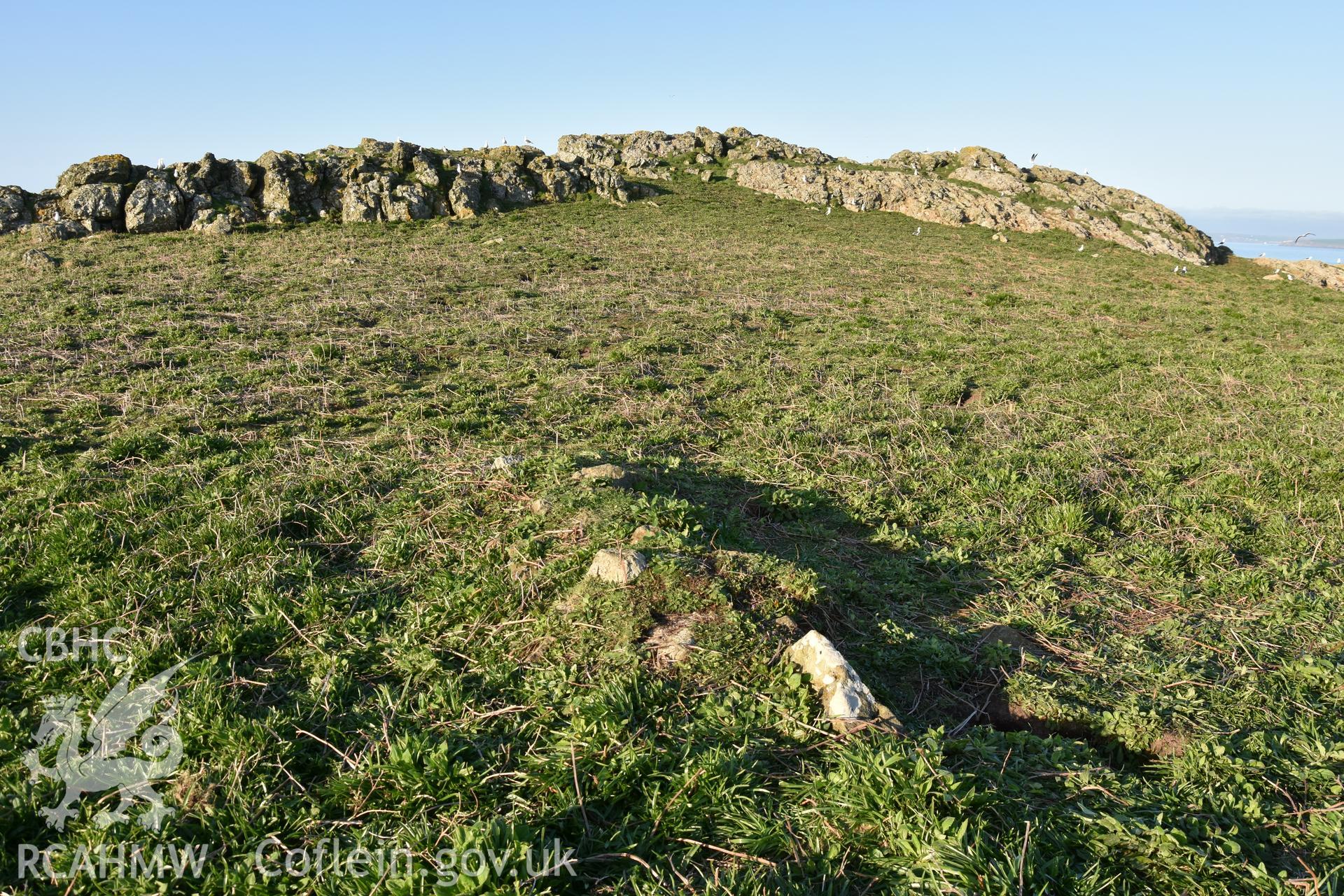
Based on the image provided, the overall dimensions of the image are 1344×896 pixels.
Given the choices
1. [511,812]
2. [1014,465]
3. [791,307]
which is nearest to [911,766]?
[511,812]

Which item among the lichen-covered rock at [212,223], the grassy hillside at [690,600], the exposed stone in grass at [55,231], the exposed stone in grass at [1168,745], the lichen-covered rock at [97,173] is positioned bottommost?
the exposed stone in grass at [1168,745]

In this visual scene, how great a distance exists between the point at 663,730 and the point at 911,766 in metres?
1.27

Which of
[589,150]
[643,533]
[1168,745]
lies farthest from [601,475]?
[589,150]

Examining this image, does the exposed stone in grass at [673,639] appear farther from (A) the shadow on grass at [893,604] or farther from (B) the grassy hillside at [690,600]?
(A) the shadow on grass at [893,604]

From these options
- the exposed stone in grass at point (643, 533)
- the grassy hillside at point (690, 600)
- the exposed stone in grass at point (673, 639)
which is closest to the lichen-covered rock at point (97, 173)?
the grassy hillside at point (690, 600)

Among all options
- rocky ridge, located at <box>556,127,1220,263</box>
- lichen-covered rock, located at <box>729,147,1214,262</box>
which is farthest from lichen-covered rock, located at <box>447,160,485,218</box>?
lichen-covered rock, located at <box>729,147,1214,262</box>

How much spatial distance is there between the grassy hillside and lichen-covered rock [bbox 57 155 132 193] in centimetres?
1607

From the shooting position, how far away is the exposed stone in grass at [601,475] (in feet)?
20.3

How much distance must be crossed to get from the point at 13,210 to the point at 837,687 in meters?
32.5

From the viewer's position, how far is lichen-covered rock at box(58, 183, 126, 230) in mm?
23641

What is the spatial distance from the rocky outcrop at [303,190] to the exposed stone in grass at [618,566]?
2668 centimetres

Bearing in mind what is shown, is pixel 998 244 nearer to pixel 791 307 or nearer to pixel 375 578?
pixel 791 307

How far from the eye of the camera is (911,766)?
10.4ft

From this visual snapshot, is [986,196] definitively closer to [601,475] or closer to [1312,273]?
[1312,273]
